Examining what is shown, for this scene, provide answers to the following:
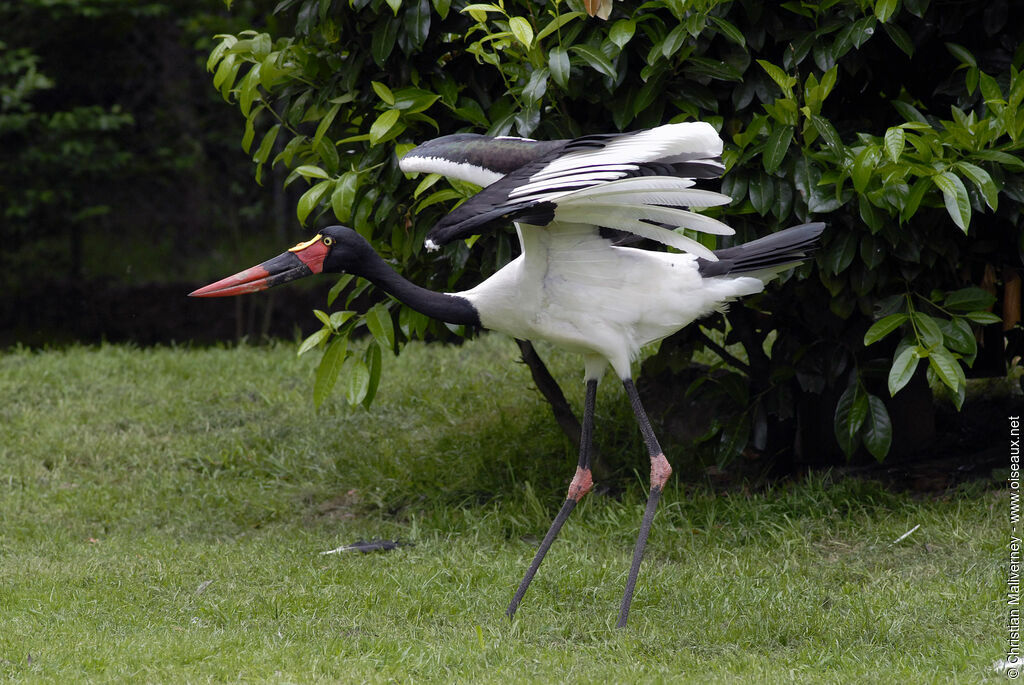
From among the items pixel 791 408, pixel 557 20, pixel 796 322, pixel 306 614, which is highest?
pixel 557 20

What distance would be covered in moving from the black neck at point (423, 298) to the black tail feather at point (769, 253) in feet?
2.69

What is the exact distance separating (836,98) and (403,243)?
188 cm

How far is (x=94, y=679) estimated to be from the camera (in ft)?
11.1

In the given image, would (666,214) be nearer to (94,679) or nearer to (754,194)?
(754,194)

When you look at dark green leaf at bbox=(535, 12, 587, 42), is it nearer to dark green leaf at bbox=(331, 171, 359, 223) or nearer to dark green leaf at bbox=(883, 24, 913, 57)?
dark green leaf at bbox=(331, 171, 359, 223)

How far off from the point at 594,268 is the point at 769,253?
599mm

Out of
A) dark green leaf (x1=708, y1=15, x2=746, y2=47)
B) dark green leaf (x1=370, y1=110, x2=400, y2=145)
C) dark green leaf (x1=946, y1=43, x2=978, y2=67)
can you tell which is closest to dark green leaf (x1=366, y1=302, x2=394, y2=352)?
dark green leaf (x1=370, y1=110, x2=400, y2=145)

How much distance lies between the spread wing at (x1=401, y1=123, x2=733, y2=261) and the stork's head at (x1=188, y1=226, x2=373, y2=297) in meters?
0.33

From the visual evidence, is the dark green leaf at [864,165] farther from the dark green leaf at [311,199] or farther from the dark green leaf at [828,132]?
the dark green leaf at [311,199]

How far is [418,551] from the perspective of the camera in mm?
4941

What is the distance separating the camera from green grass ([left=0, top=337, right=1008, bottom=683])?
3598mm

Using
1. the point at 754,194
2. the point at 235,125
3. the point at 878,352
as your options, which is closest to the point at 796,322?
the point at 878,352

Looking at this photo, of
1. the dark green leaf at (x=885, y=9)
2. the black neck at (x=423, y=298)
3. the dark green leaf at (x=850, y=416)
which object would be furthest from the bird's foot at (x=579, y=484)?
the dark green leaf at (x=885, y=9)

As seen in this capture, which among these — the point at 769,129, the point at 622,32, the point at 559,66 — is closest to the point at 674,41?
the point at 622,32
